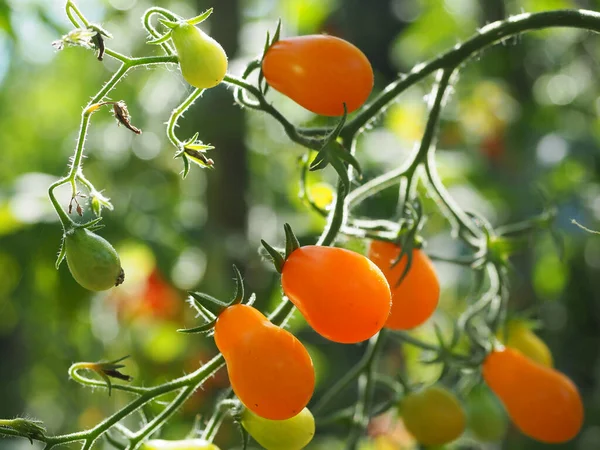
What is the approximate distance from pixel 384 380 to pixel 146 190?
1.82 m

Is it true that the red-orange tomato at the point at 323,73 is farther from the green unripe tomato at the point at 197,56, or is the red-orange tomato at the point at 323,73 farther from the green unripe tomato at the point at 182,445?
the green unripe tomato at the point at 182,445

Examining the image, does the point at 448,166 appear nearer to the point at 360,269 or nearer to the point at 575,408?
the point at 575,408

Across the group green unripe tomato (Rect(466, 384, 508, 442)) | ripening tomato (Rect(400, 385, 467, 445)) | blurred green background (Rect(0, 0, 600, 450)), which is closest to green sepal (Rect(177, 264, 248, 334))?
ripening tomato (Rect(400, 385, 467, 445))

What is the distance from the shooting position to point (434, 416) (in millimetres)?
1582

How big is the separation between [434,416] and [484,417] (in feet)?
Answer: 1.10

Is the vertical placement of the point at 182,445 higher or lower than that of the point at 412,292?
lower

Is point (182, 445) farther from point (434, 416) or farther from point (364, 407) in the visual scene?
point (434, 416)

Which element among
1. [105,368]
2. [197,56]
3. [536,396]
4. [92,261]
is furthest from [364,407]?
[197,56]

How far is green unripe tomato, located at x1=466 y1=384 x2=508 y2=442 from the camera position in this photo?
1.86 m

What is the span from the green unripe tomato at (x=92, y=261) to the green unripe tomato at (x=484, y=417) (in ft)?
3.56

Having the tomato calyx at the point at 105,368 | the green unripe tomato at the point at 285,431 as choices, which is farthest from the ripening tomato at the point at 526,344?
the tomato calyx at the point at 105,368

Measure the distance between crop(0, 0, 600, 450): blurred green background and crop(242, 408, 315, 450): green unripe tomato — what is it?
1001 mm

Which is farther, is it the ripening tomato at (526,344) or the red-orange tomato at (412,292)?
the ripening tomato at (526,344)

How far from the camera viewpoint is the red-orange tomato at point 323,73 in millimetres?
1168
